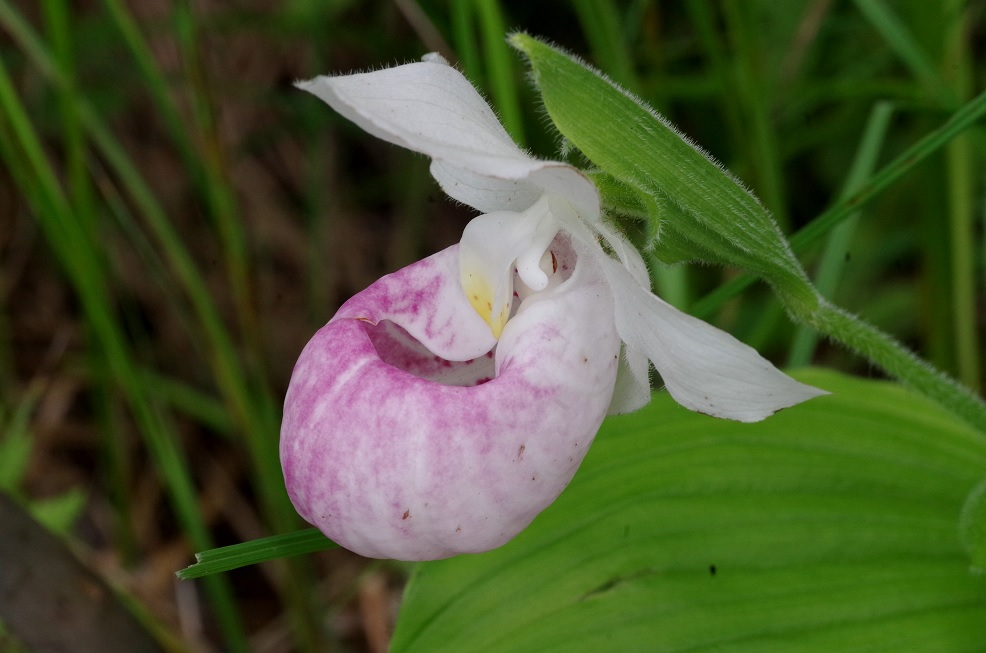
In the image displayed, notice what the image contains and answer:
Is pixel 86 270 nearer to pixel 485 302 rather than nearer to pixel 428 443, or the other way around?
pixel 485 302

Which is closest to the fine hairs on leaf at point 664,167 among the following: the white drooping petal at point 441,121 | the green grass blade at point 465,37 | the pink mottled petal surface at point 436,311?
the white drooping petal at point 441,121

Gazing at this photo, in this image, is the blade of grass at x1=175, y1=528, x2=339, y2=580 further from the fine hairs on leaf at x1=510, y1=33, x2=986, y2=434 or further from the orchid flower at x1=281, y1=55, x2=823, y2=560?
the fine hairs on leaf at x1=510, y1=33, x2=986, y2=434

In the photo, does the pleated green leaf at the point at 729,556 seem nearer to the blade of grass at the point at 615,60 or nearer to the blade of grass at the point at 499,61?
the blade of grass at the point at 615,60

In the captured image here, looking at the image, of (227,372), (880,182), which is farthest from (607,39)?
(227,372)

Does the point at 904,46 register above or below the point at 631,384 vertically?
above

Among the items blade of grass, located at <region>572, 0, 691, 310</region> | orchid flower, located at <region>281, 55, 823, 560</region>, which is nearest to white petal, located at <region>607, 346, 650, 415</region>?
orchid flower, located at <region>281, 55, 823, 560</region>

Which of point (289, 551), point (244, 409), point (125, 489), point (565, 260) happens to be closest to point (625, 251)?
point (565, 260)
